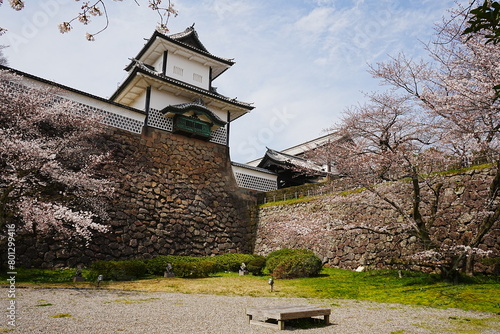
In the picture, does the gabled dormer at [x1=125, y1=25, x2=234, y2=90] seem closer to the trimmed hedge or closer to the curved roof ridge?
the curved roof ridge

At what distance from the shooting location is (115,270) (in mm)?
11273

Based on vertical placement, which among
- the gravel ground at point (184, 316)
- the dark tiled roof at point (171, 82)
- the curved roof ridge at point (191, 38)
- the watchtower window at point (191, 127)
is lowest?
the gravel ground at point (184, 316)

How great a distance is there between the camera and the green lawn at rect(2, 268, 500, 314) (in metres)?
7.85

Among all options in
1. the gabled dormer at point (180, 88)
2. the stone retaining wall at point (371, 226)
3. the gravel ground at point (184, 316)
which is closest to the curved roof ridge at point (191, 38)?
the gabled dormer at point (180, 88)

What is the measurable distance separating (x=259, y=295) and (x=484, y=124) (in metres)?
7.64

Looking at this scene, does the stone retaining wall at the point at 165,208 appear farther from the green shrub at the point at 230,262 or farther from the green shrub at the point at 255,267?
the green shrub at the point at 255,267

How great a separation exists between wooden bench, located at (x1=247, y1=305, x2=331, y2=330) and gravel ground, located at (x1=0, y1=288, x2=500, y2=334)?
0.18 metres

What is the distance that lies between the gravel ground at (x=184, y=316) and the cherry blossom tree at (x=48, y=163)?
296cm

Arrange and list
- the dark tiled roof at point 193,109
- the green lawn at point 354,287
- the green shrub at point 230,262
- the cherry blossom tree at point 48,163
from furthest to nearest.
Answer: the dark tiled roof at point 193,109, the green shrub at point 230,262, the cherry blossom tree at point 48,163, the green lawn at point 354,287

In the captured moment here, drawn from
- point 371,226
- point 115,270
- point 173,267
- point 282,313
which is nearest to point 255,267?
point 173,267

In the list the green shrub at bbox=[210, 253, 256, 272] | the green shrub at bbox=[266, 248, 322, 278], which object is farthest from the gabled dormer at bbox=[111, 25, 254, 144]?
the green shrub at bbox=[266, 248, 322, 278]

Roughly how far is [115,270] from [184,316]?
→ 648cm

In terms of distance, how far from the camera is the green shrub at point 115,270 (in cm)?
1105

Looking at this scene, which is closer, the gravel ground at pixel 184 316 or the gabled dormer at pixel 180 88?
the gravel ground at pixel 184 316
